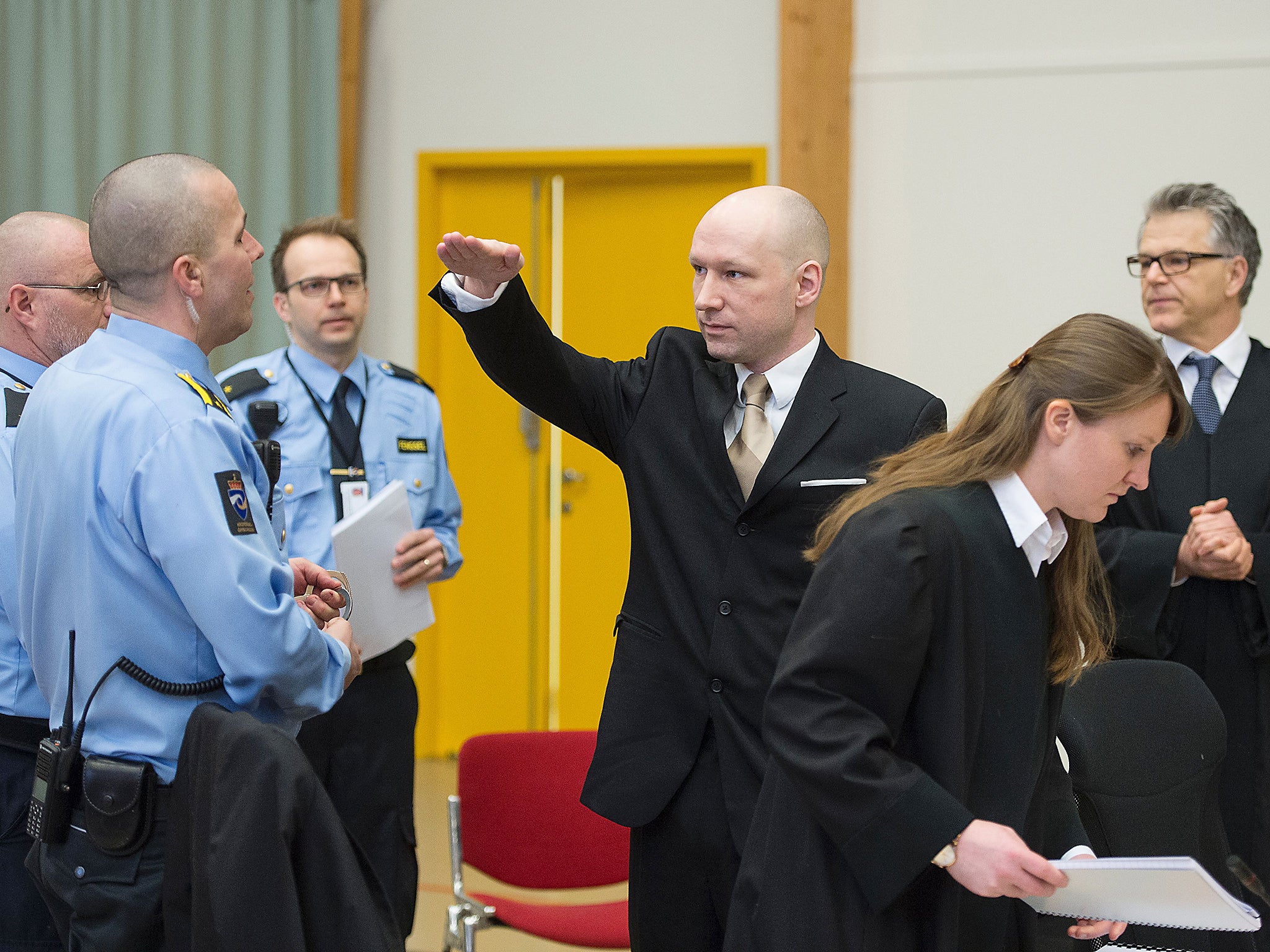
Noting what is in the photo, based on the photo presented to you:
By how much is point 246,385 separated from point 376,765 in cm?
102

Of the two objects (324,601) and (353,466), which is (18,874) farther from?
(353,466)

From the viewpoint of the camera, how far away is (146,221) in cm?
174

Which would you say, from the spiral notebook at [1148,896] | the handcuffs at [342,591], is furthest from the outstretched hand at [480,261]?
the spiral notebook at [1148,896]

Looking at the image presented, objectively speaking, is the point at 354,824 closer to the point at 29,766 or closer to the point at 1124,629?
the point at 29,766

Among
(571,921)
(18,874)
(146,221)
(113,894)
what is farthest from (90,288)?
(571,921)

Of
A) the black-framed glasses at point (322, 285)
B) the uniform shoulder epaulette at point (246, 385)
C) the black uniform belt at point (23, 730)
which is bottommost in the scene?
the black uniform belt at point (23, 730)

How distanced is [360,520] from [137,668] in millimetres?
1150

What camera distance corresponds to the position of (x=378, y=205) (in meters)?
5.45

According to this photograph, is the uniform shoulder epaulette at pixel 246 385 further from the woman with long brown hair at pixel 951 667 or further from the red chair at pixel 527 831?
the woman with long brown hair at pixel 951 667

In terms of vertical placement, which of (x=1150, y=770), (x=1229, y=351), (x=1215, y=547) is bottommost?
(x=1150, y=770)

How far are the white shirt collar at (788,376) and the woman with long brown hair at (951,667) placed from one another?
49 centimetres

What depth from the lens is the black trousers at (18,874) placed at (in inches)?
77.1

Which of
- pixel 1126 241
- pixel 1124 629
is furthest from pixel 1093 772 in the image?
pixel 1126 241

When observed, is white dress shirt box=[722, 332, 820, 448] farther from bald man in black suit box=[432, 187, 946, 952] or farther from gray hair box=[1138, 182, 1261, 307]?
gray hair box=[1138, 182, 1261, 307]
